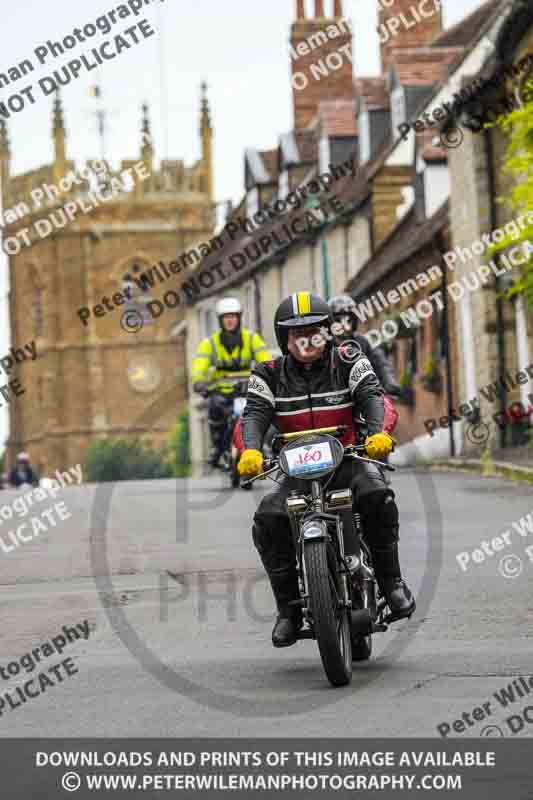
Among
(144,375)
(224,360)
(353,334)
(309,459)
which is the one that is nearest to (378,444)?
(309,459)

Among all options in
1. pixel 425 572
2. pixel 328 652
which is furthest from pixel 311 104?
pixel 328 652

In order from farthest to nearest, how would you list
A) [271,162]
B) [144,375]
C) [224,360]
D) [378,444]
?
[144,375], [271,162], [224,360], [378,444]

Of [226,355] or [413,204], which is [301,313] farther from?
[413,204]

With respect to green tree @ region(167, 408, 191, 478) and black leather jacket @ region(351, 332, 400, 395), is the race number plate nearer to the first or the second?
black leather jacket @ region(351, 332, 400, 395)

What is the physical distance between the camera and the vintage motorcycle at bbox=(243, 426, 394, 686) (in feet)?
24.2

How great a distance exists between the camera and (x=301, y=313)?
806 cm

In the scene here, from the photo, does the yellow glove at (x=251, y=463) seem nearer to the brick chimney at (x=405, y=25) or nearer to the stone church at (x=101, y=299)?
the brick chimney at (x=405, y=25)

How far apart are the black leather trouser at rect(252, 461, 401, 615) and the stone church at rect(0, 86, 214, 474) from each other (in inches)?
3919

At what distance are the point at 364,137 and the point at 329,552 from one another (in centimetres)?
4130

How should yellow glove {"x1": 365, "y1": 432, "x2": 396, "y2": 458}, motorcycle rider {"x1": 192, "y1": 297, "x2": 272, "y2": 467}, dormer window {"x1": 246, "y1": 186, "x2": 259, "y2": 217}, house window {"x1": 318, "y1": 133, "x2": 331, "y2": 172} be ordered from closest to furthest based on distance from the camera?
1. yellow glove {"x1": 365, "y1": 432, "x2": 396, "y2": 458}
2. motorcycle rider {"x1": 192, "y1": 297, "x2": 272, "y2": 467}
3. house window {"x1": 318, "y1": 133, "x2": 331, "y2": 172}
4. dormer window {"x1": 246, "y1": 186, "x2": 259, "y2": 217}

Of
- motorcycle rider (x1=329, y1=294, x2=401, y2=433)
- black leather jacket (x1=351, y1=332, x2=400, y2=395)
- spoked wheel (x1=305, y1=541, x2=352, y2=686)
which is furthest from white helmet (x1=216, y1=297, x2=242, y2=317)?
spoked wheel (x1=305, y1=541, x2=352, y2=686)

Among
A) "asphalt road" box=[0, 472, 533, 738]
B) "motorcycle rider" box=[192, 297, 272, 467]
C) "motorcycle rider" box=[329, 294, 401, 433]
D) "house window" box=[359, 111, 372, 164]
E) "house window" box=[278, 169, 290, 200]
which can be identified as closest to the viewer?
"asphalt road" box=[0, 472, 533, 738]

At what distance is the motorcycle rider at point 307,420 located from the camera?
798cm

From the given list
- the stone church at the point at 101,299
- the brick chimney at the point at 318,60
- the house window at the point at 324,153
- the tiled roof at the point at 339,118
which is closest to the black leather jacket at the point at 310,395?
the tiled roof at the point at 339,118
